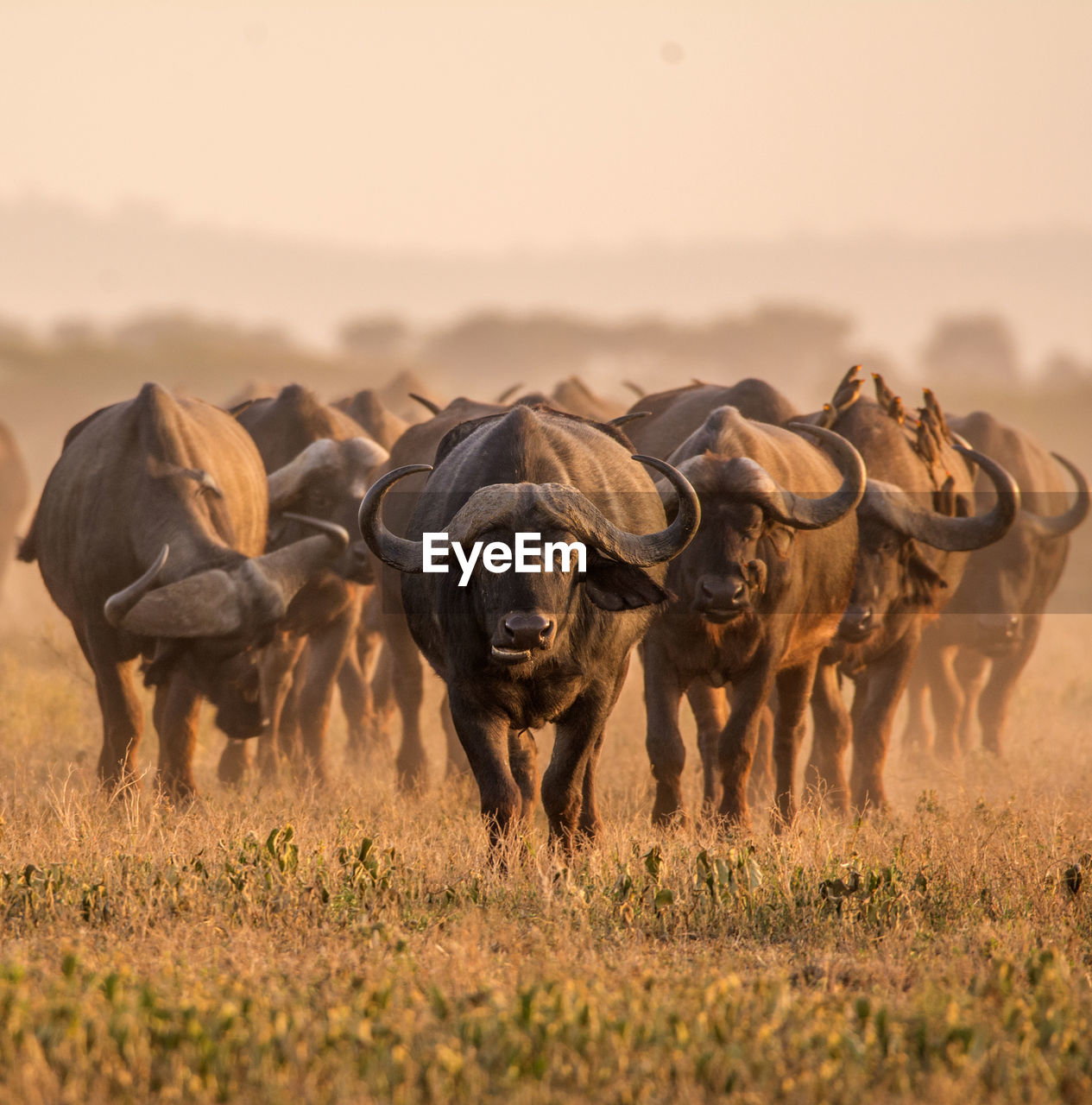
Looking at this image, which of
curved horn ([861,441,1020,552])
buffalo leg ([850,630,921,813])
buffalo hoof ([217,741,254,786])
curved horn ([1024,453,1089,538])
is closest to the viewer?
curved horn ([861,441,1020,552])

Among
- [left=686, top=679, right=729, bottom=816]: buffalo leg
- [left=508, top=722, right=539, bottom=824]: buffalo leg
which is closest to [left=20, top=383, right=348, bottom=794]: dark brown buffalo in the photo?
[left=508, top=722, right=539, bottom=824]: buffalo leg

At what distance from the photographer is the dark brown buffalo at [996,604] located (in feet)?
33.6

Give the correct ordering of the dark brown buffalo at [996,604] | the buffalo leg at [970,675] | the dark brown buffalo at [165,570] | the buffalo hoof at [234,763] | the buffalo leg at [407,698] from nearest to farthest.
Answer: the dark brown buffalo at [165,570] → the buffalo hoof at [234,763] → the buffalo leg at [407,698] → the dark brown buffalo at [996,604] → the buffalo leg at [970,675]

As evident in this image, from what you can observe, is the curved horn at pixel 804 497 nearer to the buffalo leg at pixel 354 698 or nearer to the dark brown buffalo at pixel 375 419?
the buffalo leg at pixel 354 698

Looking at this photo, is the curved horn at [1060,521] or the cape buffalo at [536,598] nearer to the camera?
the cape buffalo at [536,598]

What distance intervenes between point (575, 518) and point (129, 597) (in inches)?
92.6

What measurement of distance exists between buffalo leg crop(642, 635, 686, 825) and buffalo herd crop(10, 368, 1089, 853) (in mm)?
13

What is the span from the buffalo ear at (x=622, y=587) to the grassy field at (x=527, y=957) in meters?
0.98

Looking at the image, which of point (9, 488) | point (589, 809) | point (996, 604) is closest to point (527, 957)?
point (589, 809)

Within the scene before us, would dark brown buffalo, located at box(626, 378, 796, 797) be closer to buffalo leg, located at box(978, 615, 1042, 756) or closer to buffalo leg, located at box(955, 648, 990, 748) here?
buffalo leg, located at box(978, 615, 1042, 756)

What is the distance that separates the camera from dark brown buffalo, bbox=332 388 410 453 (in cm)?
1113

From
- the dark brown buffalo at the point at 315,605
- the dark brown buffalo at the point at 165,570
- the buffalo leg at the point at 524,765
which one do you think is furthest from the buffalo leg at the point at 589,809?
the dark brown buffalo at the point at 315,605

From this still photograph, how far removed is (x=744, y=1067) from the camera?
151 inches

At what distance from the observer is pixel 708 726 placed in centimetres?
795
